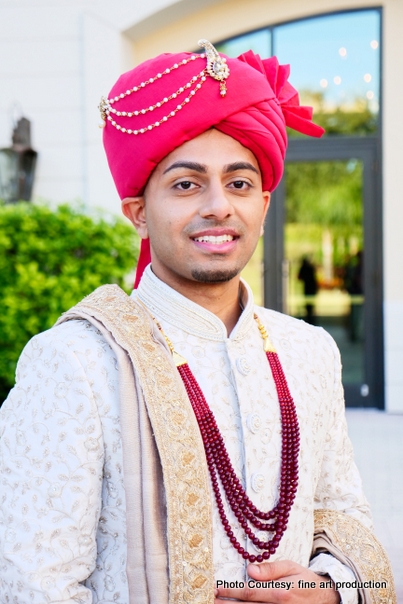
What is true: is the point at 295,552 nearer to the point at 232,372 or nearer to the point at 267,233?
the point at 232,372

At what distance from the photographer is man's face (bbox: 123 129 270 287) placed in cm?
158

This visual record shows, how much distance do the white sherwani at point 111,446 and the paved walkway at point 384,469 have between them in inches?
78.3

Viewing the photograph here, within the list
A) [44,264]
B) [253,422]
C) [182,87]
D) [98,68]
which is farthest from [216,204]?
[98,68]

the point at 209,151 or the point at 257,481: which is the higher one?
the point at 209,151

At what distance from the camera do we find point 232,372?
5.41ft

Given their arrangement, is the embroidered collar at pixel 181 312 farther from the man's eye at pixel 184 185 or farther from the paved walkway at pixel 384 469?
the paved walkway at pixel 384 469

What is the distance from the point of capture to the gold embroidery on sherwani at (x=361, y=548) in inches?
64.6

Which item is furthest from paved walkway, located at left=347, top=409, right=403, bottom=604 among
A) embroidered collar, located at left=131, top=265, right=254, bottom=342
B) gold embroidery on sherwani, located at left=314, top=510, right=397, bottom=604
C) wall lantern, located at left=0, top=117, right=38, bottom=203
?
wall lantern, located at left=0, top=117, right=38, bottom=203

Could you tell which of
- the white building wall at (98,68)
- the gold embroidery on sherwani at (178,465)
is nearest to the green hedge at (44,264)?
the white building wall at (98,68)

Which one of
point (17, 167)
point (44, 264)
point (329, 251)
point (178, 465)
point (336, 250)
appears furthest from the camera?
point (329, 251)

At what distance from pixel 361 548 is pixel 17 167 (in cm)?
558

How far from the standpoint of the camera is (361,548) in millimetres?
1684

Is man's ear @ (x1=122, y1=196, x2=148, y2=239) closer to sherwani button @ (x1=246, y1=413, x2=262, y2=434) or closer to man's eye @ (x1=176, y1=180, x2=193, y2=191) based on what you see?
man's eye @ (x1=176, y1=180, x2=193, y2=191)

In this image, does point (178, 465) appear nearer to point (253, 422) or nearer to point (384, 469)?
point (253, 422)
